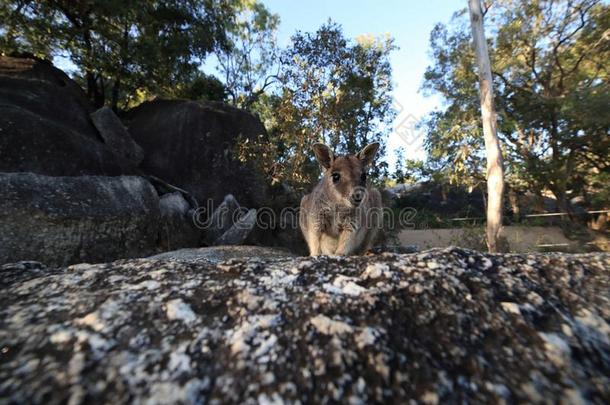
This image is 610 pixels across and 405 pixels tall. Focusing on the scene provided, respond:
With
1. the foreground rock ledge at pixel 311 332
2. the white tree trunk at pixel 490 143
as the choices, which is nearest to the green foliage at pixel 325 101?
the white tree trunk at pixel 490 143

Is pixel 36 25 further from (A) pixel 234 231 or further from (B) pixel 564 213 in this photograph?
(B) pixel 564 213

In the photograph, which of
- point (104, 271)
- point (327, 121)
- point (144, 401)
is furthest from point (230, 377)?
point (327, 121)

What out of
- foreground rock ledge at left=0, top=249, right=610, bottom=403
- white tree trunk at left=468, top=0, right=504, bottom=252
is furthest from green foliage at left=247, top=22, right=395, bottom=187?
foreground rock ledge at left=0, top=249, right=610, bottom=403

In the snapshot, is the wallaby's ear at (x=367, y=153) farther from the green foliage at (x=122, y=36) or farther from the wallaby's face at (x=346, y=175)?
the green foliage at (x=122, y=36)

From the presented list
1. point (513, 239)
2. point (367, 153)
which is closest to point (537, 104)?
point (513, 239)

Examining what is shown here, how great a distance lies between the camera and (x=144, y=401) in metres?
0.85

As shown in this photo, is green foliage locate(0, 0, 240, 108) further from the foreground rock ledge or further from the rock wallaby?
the foreground rock ledge

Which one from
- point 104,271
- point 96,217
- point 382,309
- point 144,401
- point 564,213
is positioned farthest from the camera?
point 564,213

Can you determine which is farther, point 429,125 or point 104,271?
point 429,125

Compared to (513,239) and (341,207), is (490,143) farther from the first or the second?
(341,207)

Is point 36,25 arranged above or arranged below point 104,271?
above

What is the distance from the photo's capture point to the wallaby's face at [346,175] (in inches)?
189

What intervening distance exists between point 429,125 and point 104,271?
56.5 ft

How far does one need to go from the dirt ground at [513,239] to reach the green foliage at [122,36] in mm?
12686
